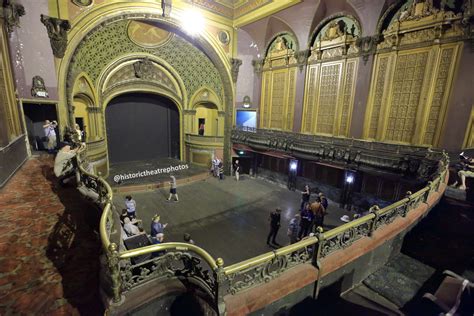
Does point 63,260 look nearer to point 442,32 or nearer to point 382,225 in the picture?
point 382,225

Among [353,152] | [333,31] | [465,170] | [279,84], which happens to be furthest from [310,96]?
[465,170]

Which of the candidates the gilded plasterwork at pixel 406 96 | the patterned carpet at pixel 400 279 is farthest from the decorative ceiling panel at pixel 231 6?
the patterned carpet at pixel 400 279

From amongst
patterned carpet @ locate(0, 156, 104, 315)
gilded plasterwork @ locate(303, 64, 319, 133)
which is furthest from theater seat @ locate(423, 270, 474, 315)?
gilded plasterwork @ locate(303, 64, 319, 133)

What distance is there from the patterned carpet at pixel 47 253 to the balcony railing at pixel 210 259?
15.8 inches

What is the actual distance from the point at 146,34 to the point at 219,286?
1441 cm

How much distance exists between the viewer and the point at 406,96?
30.0 ft

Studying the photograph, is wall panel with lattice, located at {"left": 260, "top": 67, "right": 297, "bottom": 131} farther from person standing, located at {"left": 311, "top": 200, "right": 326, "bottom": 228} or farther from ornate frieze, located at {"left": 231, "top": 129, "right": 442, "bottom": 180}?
person standing, located at {"left": 311, "top": 200, "right": 326, "bottom": 228}

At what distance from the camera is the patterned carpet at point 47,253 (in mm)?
2449

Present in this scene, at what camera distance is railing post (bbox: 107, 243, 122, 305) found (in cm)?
242

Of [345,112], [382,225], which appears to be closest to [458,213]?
[382,225]

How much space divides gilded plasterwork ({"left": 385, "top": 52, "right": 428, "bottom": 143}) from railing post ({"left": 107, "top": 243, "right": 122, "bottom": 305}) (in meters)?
11.1

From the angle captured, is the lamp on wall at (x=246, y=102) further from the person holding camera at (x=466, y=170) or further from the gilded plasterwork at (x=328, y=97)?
the person holding camera at (x=466, y=170)

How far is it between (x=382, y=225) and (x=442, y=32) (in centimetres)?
810

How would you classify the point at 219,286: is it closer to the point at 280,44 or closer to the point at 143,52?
the point at 280,44
